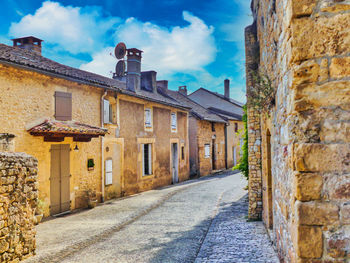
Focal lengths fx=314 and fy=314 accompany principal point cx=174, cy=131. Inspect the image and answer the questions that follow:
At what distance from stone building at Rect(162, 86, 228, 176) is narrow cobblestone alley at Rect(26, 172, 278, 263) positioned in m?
10.6

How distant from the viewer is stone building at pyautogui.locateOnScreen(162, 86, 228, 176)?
22219mm

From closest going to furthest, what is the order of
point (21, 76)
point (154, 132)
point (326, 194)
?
1. point (326, 194)
2. point (21, 76)
3. point (154, 132)

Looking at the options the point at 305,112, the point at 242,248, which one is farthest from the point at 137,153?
the point at 305,112

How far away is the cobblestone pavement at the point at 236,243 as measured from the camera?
218 inches

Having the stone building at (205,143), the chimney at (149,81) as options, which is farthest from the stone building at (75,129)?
the stone building at (205,143)

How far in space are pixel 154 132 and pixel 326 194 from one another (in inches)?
563

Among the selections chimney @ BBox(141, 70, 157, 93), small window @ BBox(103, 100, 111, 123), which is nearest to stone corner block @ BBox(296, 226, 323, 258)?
small window @ BBox(103, 100, 111, 123)

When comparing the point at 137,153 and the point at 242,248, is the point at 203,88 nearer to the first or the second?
the point at 137,153

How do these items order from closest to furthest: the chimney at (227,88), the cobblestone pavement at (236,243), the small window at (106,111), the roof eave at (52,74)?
the cobblestone pavement at (236,243)
the roof eave at (52,74)
the small window at (106,111)
the chimney at (227,88)

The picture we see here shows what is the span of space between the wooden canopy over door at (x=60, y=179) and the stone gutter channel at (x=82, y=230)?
60cm

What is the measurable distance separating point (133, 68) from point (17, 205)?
12470 millimetres

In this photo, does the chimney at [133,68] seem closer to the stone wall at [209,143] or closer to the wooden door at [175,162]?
the wooden door at [175,162]

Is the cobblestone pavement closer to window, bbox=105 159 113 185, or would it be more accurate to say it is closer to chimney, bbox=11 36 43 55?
window, bbox=105 159 113 185

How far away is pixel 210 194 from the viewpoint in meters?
13.4
